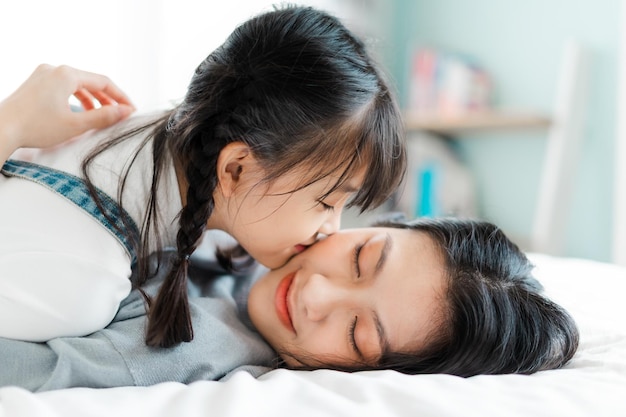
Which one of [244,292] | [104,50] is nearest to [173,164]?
[244,292]

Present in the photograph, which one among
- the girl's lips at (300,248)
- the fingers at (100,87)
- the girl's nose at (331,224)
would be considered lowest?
the girl's lips at (300,248)

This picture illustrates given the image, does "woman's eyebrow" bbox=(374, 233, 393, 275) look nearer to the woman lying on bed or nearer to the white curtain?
the woman lying on bed

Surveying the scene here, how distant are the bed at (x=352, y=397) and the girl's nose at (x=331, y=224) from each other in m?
0.26

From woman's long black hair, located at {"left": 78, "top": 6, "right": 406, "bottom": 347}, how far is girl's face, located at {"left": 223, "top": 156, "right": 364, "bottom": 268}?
0.05 ft

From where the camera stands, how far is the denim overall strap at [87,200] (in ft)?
2.43

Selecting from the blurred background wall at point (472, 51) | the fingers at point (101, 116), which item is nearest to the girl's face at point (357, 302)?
the fingers at point (101, 116)

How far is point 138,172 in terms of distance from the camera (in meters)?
0.80

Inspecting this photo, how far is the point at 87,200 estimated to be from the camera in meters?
0.74

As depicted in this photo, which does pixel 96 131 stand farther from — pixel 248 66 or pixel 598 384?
pixel 598 384

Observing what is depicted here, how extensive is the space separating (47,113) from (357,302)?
480mm

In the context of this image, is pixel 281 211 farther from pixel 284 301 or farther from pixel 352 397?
pixel 352 397

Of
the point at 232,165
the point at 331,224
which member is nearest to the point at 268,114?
the point at 232,165

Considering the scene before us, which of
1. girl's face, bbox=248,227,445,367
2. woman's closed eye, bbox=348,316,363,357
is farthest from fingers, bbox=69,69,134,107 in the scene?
woman's closed eye, bbox=348,316,363,357

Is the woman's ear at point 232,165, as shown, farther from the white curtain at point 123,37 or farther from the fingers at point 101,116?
the white curtain at point 123,37
